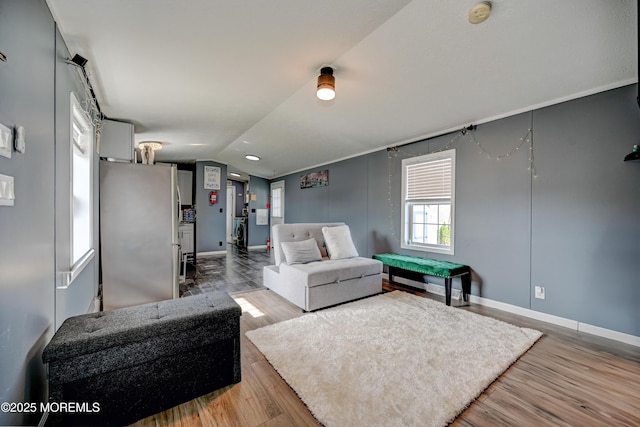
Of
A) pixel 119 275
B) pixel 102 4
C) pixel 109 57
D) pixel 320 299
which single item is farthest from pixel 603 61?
pixel 119 275

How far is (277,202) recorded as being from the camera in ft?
26.6

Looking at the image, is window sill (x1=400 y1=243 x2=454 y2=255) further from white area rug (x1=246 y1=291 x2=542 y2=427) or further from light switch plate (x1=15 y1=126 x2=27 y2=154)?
light switch plate (x1=15 y1=126 x2=27 y2=154)

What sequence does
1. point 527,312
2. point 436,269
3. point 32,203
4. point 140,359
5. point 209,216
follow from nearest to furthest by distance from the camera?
point 32,203
point 140,359
point 527,312
point 436,269
point 209,216

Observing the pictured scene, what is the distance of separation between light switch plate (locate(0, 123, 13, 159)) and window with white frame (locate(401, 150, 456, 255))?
3961 millimetres

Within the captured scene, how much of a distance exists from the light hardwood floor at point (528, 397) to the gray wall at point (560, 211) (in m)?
0.53

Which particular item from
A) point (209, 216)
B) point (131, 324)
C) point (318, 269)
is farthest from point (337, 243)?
point (209, 216)

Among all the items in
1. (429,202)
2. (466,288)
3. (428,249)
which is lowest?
(466,288)

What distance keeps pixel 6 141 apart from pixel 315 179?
5467mm

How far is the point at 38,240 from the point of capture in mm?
1341

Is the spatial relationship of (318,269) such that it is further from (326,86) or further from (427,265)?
(326,86)

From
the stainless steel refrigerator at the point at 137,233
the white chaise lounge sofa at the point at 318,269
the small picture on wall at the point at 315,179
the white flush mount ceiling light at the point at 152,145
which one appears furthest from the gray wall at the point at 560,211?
the white flush mount ceiling light at the point at 152,145

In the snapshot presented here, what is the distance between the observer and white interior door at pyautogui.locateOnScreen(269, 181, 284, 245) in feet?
25.7

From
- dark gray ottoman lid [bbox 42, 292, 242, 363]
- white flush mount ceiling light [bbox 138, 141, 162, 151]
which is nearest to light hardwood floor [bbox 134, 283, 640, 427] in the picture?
dark gray ottoman lid [bbox 42, 292, 242, 363]

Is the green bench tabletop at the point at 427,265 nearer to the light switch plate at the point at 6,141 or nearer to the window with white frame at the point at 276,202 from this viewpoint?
the light switch plate at the point at 6,141
